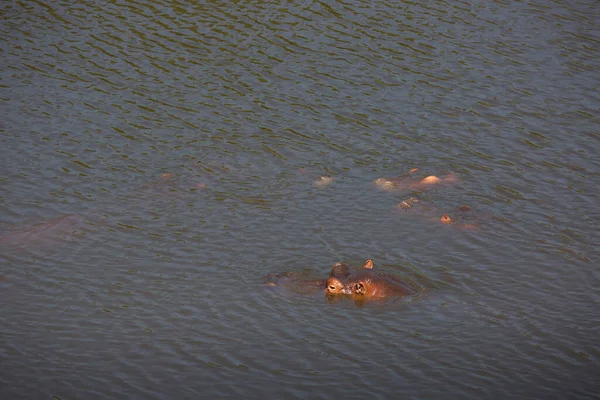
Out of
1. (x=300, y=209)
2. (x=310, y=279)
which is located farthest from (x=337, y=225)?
(x=310, y=279)

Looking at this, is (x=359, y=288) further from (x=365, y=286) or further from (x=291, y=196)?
(x=291, y=196)

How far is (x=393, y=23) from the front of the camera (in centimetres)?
3189

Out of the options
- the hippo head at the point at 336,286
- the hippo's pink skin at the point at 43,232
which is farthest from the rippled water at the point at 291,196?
the hippo head at the point at 336,286

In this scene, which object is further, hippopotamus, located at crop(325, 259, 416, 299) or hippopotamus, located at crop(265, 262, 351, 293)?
hippopotamus, located at crop(265, 262, 351, 293)

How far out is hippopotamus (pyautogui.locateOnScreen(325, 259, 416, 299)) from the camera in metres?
17.2

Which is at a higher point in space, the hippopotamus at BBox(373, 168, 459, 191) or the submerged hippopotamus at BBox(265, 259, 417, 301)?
the hippopotamus at BBox(373, 168, 459, 191)

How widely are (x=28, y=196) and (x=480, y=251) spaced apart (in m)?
11.5

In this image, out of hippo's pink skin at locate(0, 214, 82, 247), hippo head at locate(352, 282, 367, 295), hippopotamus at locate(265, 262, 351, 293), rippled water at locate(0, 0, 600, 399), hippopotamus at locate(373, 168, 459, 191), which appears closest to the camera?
rippled water at locate(0, 0, 600, 399)

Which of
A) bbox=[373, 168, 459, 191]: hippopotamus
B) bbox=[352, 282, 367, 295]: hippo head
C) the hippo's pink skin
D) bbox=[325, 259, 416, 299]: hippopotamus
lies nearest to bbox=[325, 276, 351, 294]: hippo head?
bbox=[325, 259, 416, 299]: hippopotamus

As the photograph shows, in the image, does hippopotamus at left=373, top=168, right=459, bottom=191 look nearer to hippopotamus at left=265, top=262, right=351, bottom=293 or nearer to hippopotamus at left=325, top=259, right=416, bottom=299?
hippopotamus at left=265, top=262, right=351, bottom=293

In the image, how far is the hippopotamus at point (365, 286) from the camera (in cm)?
1722

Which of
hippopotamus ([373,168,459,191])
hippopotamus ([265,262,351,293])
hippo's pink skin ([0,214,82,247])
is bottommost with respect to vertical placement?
hippo's pink skin ([0,214,82,247])

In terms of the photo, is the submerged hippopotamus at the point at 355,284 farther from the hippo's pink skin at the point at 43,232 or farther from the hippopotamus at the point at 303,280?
the hippo's pink skin at the point at 43,232

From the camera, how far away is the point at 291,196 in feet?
71.5
